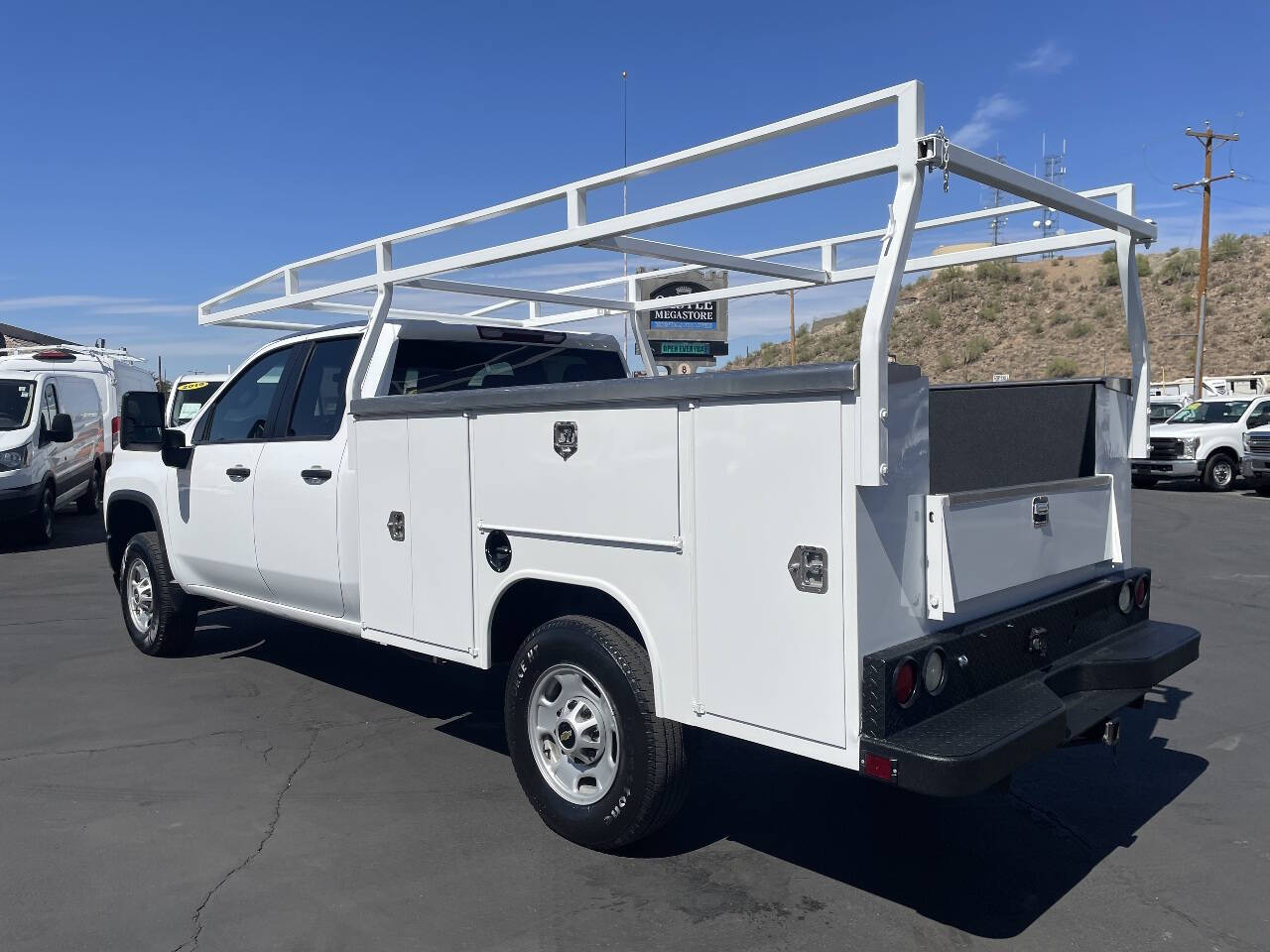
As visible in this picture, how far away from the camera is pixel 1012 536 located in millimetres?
3973

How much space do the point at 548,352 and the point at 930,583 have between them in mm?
3289

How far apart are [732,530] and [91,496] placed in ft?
54.7

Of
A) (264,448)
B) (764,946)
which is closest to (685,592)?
(764,946)

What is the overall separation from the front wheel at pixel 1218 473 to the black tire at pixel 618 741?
1928cm

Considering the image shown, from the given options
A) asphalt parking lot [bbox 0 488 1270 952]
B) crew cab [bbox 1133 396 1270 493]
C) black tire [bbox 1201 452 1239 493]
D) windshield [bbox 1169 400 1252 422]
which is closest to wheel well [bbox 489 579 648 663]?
asphalt parking lot [bbox 0 488 1270 952]

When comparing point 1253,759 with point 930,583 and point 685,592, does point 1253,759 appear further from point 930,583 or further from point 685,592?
point 685,592

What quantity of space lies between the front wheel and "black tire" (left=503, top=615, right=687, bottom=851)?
63.2 ft

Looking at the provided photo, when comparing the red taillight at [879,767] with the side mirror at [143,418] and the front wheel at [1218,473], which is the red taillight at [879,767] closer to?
the side mirror at [143,418]

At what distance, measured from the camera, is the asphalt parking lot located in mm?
3703

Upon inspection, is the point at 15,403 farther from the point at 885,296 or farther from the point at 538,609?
the point at 885,296

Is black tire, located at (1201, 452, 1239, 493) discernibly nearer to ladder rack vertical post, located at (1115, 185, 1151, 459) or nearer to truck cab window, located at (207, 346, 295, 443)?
ladder rack vertical post, located at (1115, 185, 1151, 459)

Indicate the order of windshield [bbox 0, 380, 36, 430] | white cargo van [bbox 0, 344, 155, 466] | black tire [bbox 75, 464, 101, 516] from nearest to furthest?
windshield [bbox 0, 380, 36, 430] → white cargo van [bbox 0, 344, 155, 466] → black tire [bbox 75, 464, 101, 516]

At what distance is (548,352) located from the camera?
20.8ft

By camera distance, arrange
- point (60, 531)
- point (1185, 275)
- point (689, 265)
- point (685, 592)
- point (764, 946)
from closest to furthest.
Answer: point (764, 946), point (685, 592), point (689, 265), point (60, 531), point (1185, 275)
